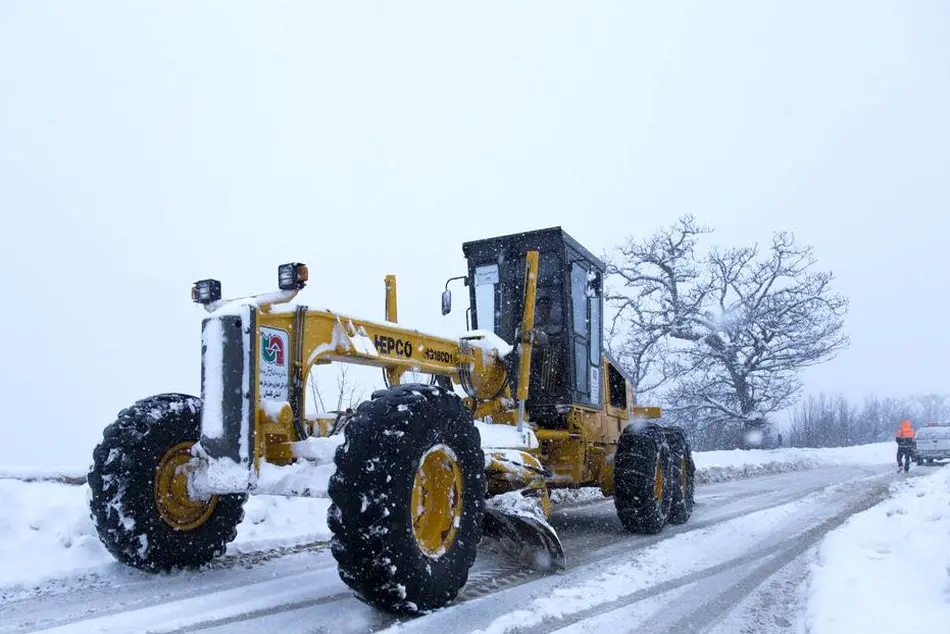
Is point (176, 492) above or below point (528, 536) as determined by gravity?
above

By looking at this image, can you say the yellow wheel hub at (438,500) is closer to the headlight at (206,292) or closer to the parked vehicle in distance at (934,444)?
the headlight at (206,292)

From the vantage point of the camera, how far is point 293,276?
454 cm

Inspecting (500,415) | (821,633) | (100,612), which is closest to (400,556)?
(100,612)

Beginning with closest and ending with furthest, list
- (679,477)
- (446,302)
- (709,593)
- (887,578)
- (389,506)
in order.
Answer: (389,506) → (887,578) → (709,593) → (446,302) → (679,477)

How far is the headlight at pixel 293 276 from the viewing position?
14.9ft

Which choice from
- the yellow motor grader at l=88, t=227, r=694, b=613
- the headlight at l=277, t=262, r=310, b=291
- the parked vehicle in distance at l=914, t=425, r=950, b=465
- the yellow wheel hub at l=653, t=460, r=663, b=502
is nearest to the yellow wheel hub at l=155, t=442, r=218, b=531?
the yellow motor grader at l=88, t=227, r=694, b=613

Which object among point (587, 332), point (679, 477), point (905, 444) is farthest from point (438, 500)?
point (905, 444)

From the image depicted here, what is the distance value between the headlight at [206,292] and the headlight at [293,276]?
1.76 ft

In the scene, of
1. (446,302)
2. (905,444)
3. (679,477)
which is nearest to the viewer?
(446,302)

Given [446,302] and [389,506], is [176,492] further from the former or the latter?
[446,302]

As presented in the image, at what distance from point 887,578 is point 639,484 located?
3.39m

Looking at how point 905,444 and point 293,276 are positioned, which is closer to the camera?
point 293,276

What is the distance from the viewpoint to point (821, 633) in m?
3.58

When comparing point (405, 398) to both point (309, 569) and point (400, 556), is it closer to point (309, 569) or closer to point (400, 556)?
point (400, 556)
